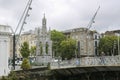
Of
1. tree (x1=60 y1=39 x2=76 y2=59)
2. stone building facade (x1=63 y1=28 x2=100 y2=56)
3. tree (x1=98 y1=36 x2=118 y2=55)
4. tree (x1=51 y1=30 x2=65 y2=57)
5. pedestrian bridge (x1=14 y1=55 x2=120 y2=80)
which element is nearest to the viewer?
pedestrian bridge (x1=14 y1=55 x2=120 y2=80)

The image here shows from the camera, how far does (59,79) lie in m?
50.0

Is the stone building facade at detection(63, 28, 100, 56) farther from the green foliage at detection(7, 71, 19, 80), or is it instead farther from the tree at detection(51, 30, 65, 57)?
the green foliage at detection(7, 71, 19, 80)

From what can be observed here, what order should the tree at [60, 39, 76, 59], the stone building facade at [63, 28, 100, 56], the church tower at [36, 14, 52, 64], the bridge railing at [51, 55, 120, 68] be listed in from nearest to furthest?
the bridge railing at [51, 55, 120, 68]
the church tower at [36, 14, 52, 64]
the tree at [60, 39, 76, 59]
the stone building facade at [63, 28, 100, 56]

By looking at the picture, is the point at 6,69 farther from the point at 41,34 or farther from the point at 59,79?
the point at 41,34

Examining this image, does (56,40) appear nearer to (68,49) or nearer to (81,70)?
(68,49)

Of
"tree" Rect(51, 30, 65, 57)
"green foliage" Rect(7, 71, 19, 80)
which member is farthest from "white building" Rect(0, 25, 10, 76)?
"tree" Rect(51, 30, 65, 57)

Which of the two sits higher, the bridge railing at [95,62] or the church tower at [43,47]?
the church tower at [43,47]

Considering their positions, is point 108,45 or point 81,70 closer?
point 81,70

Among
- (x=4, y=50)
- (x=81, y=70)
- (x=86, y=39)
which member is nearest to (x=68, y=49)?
(x=86, y=39)

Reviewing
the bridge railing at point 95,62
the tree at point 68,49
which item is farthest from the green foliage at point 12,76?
the tree at point 68,49

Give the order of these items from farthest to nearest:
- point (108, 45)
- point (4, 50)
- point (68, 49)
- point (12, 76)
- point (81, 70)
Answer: point (108, 45) → point (68, 49) → point (4, 50) → point (81, 70) → point (12, 76)

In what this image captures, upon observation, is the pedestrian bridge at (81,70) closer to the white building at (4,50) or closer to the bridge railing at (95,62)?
the bridge railing at (95,62)

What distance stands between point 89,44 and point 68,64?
7369 centimetres

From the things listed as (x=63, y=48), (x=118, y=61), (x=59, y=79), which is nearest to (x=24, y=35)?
(x=63, y=48)
